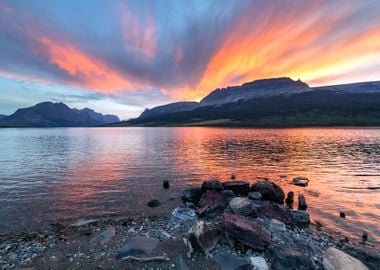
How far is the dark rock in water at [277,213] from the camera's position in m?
18.1

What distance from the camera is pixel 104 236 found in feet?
48.9

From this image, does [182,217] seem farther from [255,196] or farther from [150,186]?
[150,186]

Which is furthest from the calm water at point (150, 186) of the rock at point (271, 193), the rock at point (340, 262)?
the rock at point (340, 262)

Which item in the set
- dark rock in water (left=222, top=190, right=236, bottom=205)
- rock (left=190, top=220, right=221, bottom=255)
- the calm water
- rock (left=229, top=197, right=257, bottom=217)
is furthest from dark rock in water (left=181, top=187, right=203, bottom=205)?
rock (left=190, top=220, right=221, bottom=255)

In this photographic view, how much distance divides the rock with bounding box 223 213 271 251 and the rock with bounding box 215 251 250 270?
125cm

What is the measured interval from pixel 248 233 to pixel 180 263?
427cm

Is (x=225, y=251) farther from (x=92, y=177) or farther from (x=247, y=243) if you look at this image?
(x=92, y=177)

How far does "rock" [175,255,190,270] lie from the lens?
11.0 metres

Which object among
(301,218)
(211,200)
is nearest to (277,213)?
(301,218)

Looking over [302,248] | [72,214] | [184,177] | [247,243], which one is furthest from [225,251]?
[184,177]

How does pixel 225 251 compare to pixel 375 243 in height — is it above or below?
above

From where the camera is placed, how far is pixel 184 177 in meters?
35.0

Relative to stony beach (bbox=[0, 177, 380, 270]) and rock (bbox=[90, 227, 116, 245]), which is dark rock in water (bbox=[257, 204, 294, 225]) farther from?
rock (bbox=[90, 227, 116, 245])

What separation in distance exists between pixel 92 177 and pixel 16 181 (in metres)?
9.91
